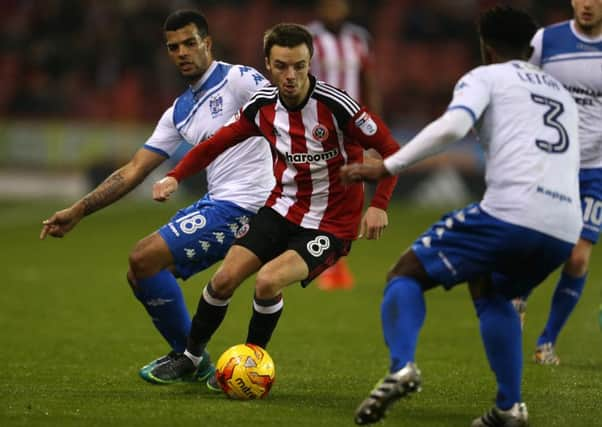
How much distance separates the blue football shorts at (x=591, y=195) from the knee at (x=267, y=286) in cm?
213

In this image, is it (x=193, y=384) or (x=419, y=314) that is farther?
(x=193, y=384)

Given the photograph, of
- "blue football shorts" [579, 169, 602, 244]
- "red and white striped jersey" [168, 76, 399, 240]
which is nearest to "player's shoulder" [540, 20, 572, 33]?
"blue football shorts" [579, 169, 602, 244]

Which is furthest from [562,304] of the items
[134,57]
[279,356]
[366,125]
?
[134,57]

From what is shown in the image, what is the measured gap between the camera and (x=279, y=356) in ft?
26.2

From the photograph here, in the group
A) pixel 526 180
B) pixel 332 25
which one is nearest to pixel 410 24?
pixel 332 25

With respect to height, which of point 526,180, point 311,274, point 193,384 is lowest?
point 193,384

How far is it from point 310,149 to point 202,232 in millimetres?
810

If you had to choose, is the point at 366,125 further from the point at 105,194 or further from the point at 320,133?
the point at 105,194

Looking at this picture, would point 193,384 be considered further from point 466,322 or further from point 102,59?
point 102,59

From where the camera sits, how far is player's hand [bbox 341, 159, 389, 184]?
5.17 meters

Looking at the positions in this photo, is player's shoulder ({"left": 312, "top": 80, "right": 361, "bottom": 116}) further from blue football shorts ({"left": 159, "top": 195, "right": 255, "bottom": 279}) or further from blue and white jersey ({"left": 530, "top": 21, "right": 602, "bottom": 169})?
blue and white jersey ({"left": 530, "top": 21, "right": 602, "bottom": 169})

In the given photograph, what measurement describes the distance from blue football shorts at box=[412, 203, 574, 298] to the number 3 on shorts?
41.6 inches

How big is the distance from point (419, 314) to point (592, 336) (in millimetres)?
3977

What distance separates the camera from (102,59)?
2434cm
